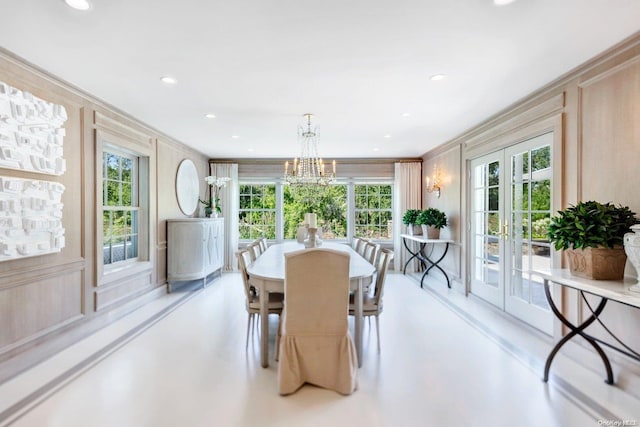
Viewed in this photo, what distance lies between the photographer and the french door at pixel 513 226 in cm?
329

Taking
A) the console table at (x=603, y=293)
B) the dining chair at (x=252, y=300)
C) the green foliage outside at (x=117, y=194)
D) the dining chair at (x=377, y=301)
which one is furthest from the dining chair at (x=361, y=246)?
the green foliage outside at (x=117, y=194)

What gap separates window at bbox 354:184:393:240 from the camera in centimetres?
716

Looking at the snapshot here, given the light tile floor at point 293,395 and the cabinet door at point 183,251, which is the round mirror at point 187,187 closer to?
the cabinet door at point 183,251

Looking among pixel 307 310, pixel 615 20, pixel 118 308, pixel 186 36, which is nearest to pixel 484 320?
pixel 307 310

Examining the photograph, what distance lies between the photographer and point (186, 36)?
85.9 inches

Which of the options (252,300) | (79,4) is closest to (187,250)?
(252,300)

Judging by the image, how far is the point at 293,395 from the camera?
2.26 metres

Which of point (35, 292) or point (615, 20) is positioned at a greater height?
point (615, 20)

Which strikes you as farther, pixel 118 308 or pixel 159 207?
pixel 159 207

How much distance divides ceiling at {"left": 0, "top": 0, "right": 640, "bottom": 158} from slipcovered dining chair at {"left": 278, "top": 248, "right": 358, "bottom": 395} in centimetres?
150

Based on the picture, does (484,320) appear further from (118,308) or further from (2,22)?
(2,22)

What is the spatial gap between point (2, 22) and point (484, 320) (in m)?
4.87

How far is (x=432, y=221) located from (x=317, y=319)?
3.65 meters

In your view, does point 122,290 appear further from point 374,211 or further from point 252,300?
point 374,211
